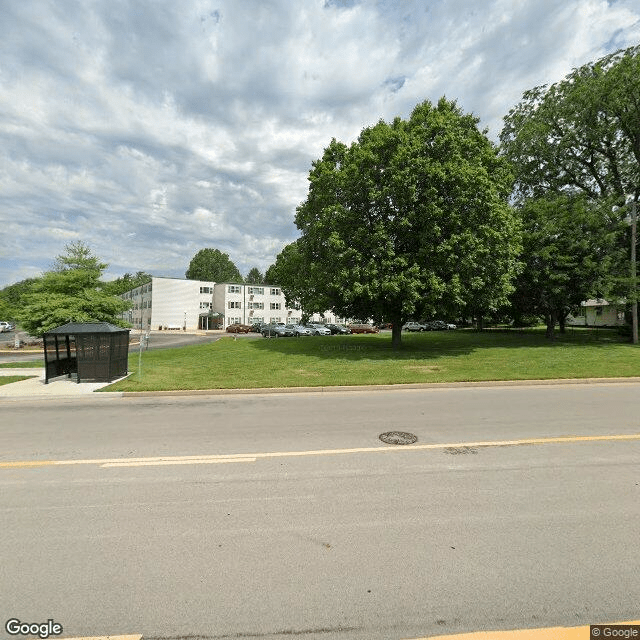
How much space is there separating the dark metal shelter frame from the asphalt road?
5.61m

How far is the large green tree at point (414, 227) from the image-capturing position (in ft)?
53.8

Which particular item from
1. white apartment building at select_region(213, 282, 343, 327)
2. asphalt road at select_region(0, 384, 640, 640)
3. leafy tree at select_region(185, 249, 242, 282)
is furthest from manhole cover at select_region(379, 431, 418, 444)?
leafy tree at select_region(185, 249, 242, 282)

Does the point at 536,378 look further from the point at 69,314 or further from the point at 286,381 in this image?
the point at 69,314

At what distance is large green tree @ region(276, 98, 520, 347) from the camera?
16.4 metres

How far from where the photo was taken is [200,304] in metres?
64.4

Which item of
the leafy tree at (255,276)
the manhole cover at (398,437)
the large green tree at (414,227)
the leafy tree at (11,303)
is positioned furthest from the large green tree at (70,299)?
the leafy tree at (255,276)

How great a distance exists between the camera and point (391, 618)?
239 cm

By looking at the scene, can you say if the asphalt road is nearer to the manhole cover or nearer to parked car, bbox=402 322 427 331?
the manhole cover

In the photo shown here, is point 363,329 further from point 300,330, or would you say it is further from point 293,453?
point 293,453

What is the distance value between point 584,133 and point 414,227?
2155cm

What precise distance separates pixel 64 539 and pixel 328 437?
3782mm

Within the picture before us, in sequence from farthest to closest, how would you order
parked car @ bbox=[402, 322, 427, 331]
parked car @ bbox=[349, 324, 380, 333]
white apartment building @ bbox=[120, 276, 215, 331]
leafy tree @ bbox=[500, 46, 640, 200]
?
white apartment building @ bbox=[120, 276, 215, 331]
parked car @ bbox=[402, 322, 427, 331]
parked car @ bbox=[349, 324, 380, 333]
leafy tree @ bbox=[500, 46, 640, 200]

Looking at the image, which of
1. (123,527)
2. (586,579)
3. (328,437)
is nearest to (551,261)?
(328,437)
